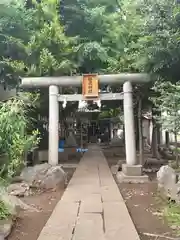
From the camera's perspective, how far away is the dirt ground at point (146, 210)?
5.29 metres

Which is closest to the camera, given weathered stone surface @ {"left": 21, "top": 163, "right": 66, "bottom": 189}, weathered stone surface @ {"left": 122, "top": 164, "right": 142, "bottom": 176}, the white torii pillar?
weathered stone surface @ {"left": 21, "top": 163, "right": 66, "bottom": 189}

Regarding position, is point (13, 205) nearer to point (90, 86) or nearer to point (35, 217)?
point (35, 217)

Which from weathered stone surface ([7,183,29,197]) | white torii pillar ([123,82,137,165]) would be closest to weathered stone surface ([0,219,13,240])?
weathered stone surface ([7,183,29,197])

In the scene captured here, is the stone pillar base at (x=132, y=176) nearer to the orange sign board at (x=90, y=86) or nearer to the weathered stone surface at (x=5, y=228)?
the orange sign board at (x=90, y=86)

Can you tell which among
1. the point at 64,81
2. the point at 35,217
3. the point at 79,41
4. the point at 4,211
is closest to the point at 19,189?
the point at 35,217

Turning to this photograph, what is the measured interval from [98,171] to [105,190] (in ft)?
12.7

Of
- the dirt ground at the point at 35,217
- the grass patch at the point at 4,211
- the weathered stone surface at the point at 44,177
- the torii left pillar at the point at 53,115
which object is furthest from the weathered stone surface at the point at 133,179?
the grass patch at the point at 4,211

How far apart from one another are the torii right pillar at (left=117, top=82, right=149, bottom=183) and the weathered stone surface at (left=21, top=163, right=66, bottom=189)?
7.24 feet

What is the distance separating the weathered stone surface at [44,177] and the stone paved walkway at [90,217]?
38 centimetres

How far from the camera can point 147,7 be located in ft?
29.6

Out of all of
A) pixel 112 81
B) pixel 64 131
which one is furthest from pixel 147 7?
pixel 64 131

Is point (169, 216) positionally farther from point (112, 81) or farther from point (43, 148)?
point (43, 148)

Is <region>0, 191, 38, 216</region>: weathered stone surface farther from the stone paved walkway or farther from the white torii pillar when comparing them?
the white torii pillar

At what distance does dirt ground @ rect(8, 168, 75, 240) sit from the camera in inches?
209
